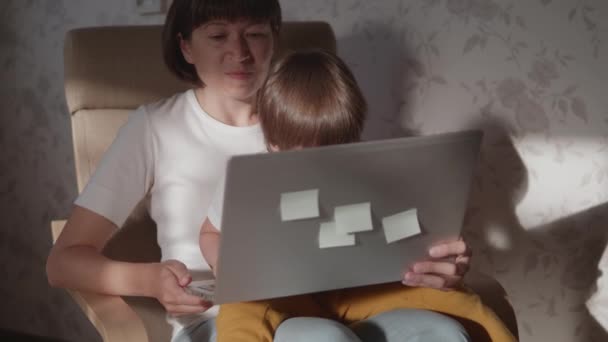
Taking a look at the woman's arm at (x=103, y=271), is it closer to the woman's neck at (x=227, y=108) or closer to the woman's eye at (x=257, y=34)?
the woman's neck at (x=227, y=108)

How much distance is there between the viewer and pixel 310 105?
3.75 feet

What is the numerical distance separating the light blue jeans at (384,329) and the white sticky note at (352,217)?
0.13 m

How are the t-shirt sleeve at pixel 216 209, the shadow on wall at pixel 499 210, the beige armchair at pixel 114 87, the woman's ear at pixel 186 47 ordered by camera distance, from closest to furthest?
the t-shirt sleeve at pixel 216 209, the woman's ear at pixel 186 47, the beige armchair at pixel 114 87, the shadow on wall at pixel 499 210

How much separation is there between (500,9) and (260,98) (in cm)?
66

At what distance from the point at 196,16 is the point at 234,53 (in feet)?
0.30

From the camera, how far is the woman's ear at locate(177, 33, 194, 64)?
4.45 feet

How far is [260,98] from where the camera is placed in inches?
48.4

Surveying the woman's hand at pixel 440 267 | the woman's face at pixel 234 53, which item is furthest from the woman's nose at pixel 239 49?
the woman's hand at pixel 440 267

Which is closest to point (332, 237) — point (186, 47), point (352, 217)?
point (352, 217)

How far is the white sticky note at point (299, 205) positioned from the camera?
922 millimetres

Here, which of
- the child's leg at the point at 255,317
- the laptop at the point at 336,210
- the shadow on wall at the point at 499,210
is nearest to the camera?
the laptop at the point at 336,210

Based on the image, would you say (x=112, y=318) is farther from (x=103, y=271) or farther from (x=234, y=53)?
(x=234, y=53)

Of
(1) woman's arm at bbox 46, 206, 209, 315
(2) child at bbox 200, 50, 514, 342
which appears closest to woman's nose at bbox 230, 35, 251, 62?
(2) child at bbox 200, 50, 514, 342

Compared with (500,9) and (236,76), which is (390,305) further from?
(500,9)
